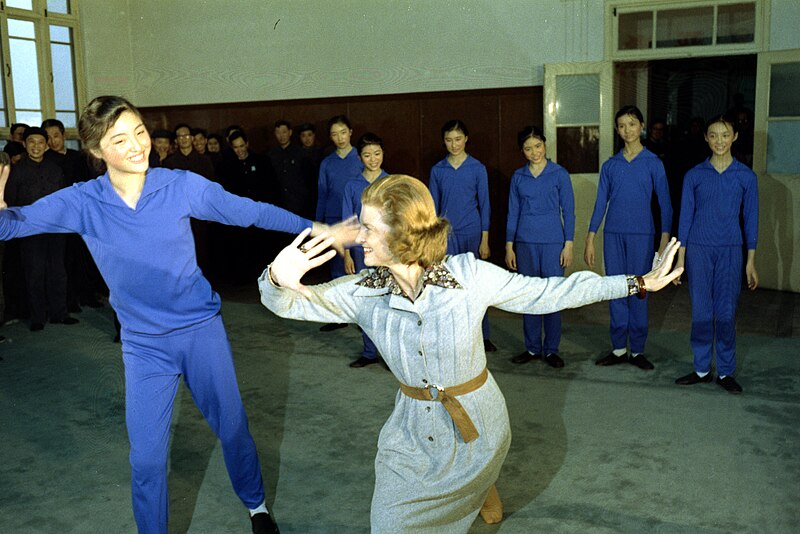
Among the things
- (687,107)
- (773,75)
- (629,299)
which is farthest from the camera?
(687,107)

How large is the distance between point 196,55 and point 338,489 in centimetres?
702

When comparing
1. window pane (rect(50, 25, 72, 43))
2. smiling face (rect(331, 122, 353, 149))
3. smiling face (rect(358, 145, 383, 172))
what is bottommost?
smiling face (rect(358, 145, 383, 172))

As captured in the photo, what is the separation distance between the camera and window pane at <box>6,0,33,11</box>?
8533 mm

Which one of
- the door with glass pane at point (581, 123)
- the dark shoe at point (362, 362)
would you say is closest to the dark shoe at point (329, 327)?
the dark shoe at point (362, 362)

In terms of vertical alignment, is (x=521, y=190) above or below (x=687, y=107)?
below

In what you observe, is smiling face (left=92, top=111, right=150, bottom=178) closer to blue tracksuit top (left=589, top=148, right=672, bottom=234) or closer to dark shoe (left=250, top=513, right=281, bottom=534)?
dark shoe (left=250, top=513, right=281, bottom=534)

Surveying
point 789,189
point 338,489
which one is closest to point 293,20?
point 789,189

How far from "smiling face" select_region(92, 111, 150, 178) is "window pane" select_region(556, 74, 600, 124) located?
5.52 meters

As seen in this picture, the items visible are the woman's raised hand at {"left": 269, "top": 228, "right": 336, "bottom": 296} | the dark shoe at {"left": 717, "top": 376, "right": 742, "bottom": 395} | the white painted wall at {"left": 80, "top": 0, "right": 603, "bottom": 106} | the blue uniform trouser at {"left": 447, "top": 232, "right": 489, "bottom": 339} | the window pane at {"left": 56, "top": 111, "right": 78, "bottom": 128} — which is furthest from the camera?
the window pane at {"left": 56, "top": 111, "right": 78, "bottom": 128}

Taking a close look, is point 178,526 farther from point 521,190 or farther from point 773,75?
point 773,75

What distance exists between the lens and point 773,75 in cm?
689

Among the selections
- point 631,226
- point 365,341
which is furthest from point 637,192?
point 365,341

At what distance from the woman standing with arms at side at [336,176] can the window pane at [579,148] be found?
7.94 feet

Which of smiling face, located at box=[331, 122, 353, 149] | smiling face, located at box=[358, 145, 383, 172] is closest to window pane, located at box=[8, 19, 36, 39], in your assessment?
smiling face, located at box=[331, 122, 353, 149]
